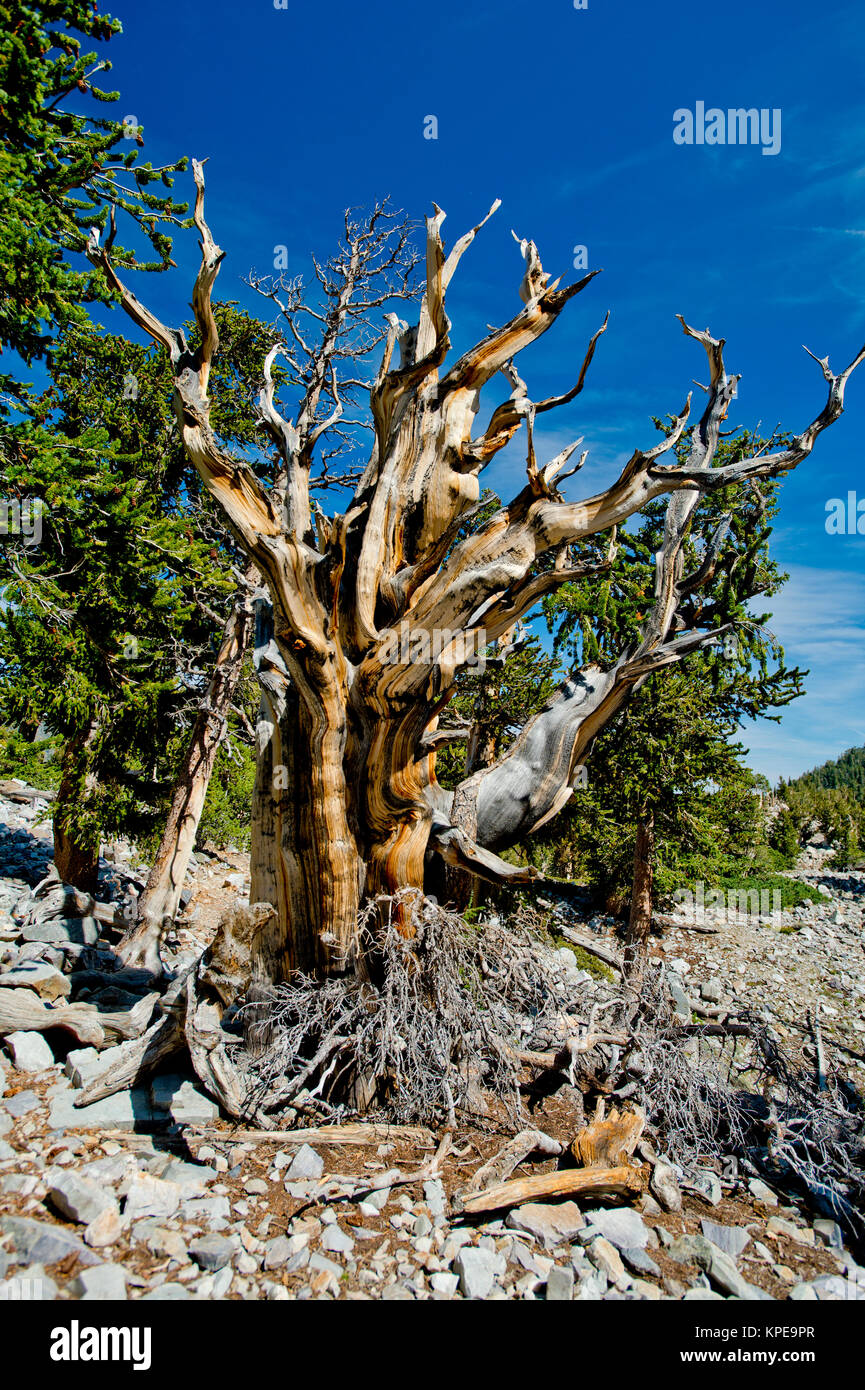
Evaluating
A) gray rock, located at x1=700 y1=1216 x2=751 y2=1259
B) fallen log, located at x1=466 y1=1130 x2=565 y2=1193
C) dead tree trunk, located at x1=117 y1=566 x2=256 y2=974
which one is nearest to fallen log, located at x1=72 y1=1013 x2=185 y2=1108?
fallen log, located at x1=466 y1=1130 x2=565 y2=1193

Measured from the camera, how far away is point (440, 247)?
13.9 feet

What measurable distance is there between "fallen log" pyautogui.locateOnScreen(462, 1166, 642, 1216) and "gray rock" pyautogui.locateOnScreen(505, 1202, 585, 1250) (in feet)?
0.15

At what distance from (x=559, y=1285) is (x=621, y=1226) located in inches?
28.1

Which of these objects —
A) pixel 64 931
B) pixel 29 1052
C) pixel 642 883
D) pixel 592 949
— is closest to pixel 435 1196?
pixel 29 1052

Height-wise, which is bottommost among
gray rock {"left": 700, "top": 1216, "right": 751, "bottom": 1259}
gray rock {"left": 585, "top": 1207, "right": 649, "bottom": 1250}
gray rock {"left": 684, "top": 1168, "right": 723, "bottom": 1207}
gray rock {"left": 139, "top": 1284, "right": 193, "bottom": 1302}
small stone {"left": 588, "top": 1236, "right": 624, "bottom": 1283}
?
gray rock {"left": 684, "top": 1168, "right": 723, "bottom": 1207}

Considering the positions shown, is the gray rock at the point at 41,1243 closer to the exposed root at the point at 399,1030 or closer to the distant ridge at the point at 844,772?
the exposed root at the point at 399,1030

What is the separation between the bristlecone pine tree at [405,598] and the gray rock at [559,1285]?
1947mm

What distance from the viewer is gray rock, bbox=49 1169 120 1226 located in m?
2.74

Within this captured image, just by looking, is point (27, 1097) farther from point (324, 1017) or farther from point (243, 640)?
point (243, 640)

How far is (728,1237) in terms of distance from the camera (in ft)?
10.7
